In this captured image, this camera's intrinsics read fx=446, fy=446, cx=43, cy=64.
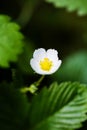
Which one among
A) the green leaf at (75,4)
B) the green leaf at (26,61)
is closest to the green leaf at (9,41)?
the green leaf at (26,61)

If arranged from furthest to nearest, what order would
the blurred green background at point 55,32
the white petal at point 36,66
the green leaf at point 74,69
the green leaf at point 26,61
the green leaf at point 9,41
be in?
1. the blurred green background at point 55,32
2. the green leaf at point 74,69
3. the green leaf at point 26,61
4. the green leaf at point 9,41
5. the white petal at point 36,66

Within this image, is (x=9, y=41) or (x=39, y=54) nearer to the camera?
(x=39, y=54)

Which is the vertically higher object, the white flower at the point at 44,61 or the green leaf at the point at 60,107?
the white flower at the point at 44,61

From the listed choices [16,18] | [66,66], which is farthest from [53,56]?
[16,18]

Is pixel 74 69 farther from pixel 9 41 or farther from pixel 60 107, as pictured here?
pixel 60 107

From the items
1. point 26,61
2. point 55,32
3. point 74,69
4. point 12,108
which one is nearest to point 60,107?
point 12,108

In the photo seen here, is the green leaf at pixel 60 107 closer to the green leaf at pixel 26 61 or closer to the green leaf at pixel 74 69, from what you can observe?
the green leaf at pixel 26 61
